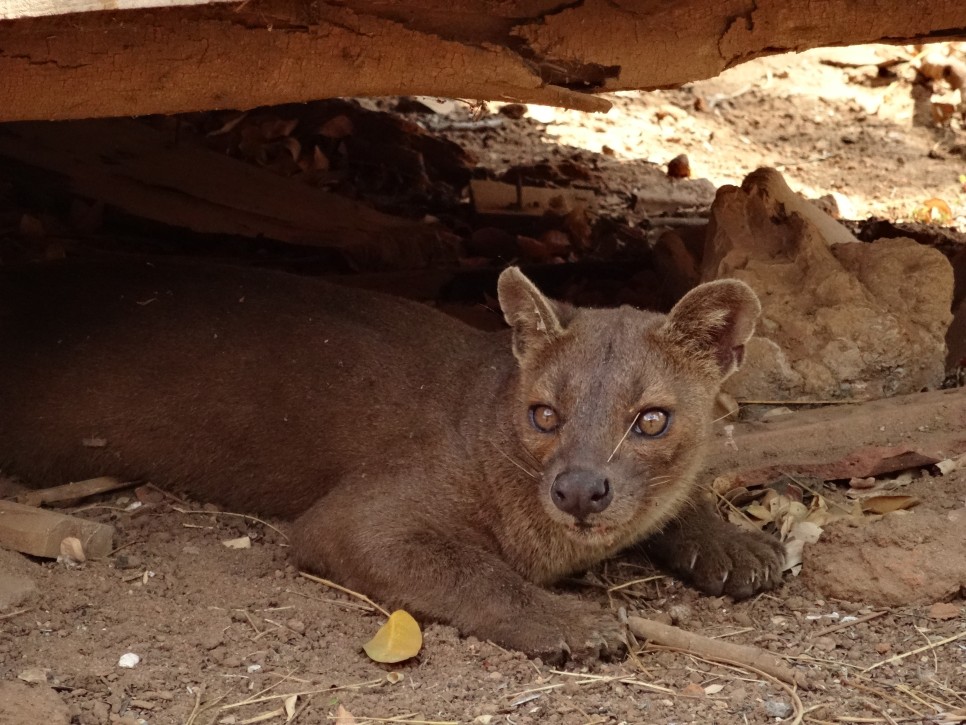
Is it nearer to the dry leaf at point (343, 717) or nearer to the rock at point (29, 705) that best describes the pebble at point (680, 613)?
the dry leaf at point (343, 717)

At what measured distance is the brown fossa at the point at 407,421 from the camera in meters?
4.20

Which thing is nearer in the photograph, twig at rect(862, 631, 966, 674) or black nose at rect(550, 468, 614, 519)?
twig at rect(862, 631, 966, 674)

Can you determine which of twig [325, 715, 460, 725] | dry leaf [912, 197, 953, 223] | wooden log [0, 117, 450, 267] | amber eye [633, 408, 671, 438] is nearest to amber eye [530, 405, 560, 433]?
amber eye [633, 408, 671, 438]

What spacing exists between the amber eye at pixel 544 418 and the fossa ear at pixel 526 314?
25 centimetres

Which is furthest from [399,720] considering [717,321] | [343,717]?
[717,321]

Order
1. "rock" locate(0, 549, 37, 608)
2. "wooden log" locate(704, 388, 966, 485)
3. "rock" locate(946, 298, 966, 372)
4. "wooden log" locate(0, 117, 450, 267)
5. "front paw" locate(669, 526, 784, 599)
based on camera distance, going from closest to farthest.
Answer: "rock" locate(0, 549, 37, 608) < "front paw" locate(669, 526, 784, 599) < "wooden log" locate(704, 388, 966, 485) < "rock" locate(946, 298, 966, 372) < "wooden log" locate(0, 117, 450, 267)

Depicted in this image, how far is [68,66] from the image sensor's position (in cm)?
386

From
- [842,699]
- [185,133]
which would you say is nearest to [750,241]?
[842,699]

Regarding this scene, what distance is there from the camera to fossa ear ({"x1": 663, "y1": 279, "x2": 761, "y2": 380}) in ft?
14.0

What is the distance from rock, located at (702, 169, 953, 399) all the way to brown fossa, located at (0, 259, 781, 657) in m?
1.09

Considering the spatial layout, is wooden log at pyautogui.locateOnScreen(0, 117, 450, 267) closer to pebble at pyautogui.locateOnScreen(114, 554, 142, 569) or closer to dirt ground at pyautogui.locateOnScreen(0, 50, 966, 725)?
dirt ground at pyautogui.locateOnScreen(0, 50, 966, 725)

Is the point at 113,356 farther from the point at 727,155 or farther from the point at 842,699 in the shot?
the point at 727,155

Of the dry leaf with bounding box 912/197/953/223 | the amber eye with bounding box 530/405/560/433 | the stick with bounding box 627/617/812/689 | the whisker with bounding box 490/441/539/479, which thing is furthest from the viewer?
the dry leaf with bounding box 912/197/953/223

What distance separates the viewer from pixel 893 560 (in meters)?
4.25
